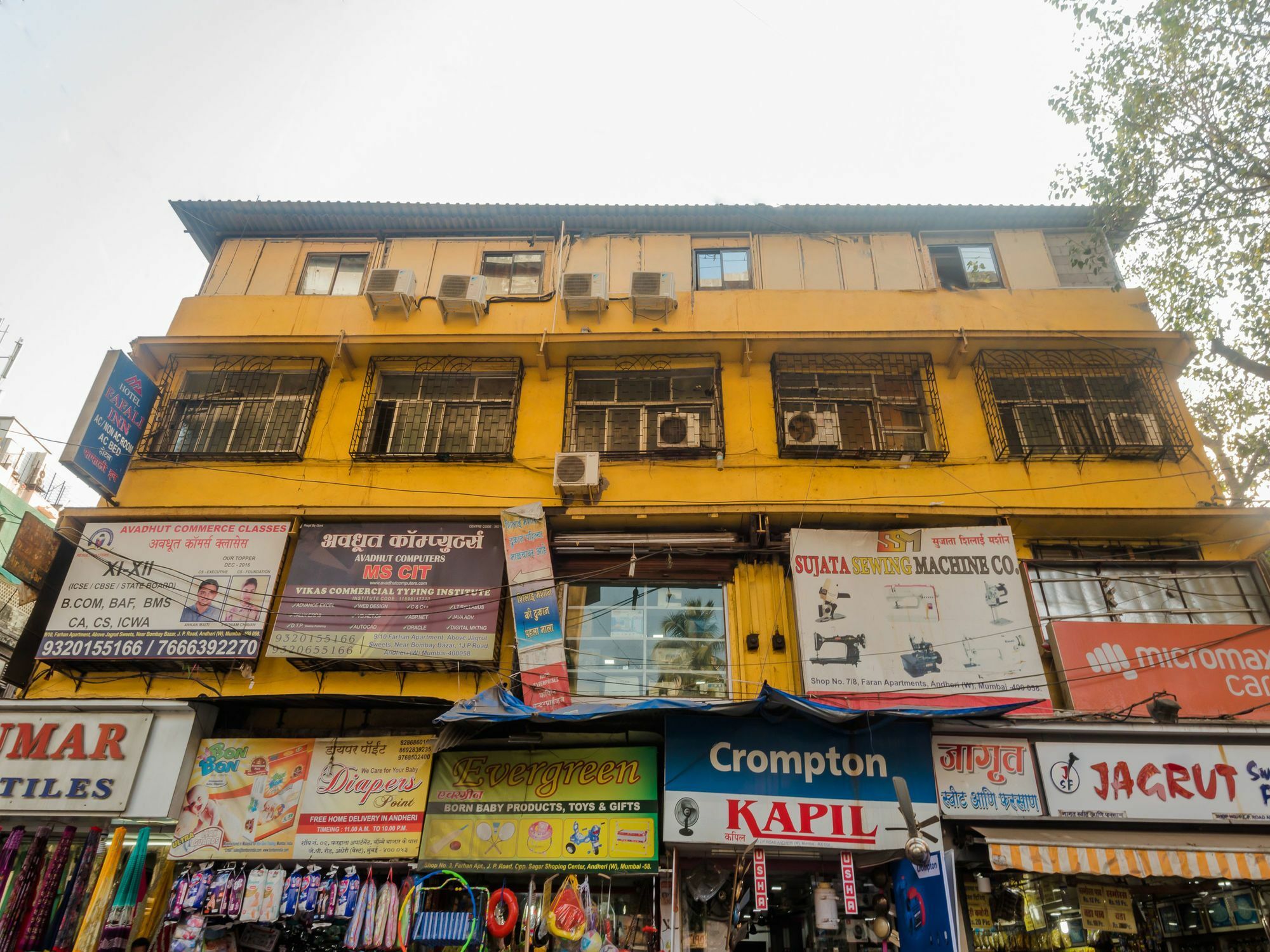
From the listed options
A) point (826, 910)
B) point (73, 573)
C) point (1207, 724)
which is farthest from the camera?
point (73, 573)

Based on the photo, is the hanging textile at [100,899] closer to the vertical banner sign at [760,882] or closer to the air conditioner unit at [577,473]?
the air conditioner unit at [577,473]

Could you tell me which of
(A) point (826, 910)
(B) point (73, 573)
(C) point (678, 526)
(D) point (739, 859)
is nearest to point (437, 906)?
(D) point (739, 859)

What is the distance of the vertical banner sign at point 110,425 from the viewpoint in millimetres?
10102

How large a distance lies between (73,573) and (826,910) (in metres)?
10.5

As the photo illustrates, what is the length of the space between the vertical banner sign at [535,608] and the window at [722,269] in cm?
531

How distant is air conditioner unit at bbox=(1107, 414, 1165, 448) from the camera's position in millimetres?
11227

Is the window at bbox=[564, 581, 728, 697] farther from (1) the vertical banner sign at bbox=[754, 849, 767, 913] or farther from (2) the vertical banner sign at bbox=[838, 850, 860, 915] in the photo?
(2) the vertical banner sign at bbox=[838, 850, 860, 915]

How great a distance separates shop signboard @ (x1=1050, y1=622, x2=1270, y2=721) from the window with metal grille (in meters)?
0.26

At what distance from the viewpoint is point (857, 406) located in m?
11.8

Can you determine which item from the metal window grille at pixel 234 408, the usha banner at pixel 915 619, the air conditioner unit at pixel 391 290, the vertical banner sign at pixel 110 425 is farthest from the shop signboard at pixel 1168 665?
the vertical banner sign at pixel 110 425

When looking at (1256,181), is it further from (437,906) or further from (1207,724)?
(437,906)

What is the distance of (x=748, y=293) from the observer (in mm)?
12359

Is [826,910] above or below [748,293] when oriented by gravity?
below

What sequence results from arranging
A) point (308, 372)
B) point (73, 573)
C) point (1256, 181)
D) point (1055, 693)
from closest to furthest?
1. point (1055, 693)
2. point (73, 573)
3. point (1256, 181)
4. point (308, 372)
